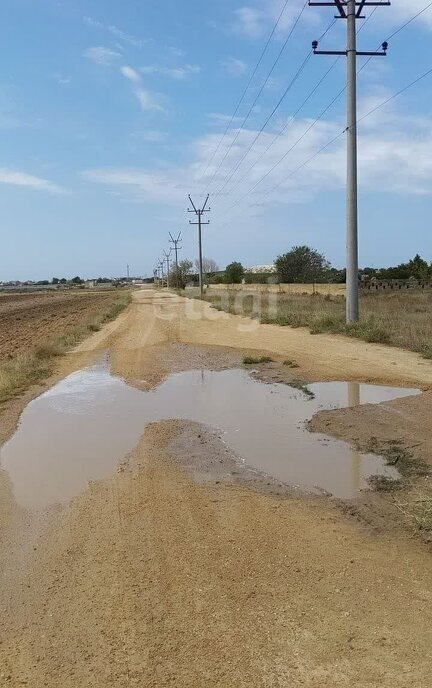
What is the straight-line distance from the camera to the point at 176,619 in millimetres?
3477

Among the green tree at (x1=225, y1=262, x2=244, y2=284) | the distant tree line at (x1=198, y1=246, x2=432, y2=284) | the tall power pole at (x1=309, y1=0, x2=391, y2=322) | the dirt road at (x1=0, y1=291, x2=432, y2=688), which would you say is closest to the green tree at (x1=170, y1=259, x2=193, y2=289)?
the green tree at (x1=225, y1=262, x2=244, y2=284)

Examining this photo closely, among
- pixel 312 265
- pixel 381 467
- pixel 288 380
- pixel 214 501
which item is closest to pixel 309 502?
pixel 214 501

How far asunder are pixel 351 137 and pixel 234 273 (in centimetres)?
9404

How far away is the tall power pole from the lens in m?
19.5

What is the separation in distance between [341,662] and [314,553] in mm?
1248

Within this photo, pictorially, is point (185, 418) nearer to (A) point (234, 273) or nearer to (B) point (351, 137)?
(B) point (351, 137)

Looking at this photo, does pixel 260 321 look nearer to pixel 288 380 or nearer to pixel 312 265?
pixel 288 380

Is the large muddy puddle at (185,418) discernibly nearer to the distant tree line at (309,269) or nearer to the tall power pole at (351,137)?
the tall power pole at (351,137)

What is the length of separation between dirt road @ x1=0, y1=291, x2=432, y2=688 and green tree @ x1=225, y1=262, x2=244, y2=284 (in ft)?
339

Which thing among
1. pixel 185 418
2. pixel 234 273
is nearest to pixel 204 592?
pixel 185 418

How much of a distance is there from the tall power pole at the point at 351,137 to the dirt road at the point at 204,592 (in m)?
14.8

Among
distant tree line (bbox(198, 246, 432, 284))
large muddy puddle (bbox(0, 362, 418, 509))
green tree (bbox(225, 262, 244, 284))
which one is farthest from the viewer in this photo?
green tree (bbox(225, 262, 244, 284))

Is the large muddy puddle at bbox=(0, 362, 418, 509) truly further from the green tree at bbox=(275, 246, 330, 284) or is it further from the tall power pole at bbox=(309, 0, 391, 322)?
the green tree at bbox=(275, 246, 330, 284)

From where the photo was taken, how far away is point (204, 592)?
3766 millimetres
